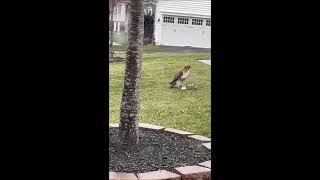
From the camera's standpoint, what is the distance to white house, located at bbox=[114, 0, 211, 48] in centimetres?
277

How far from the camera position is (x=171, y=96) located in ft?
13.7

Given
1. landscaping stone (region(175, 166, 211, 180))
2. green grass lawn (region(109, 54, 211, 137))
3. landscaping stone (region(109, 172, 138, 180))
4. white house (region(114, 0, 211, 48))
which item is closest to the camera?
landscaping stone (region(109, 172, 138, 180))

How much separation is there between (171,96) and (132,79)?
1.93m

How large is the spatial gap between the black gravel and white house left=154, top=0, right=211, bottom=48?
876mm

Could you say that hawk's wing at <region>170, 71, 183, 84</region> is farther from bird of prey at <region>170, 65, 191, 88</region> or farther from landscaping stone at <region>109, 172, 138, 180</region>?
landscaping stone at <region>109, 172, 138, 180</region>

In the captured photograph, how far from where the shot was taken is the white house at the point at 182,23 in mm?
2834

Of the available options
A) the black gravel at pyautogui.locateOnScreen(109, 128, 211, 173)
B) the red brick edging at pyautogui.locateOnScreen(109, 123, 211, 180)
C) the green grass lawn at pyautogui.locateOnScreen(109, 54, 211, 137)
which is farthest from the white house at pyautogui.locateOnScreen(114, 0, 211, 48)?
the red brick edging at pyautogui.locateOnScreen(109, 123, 211, 180)

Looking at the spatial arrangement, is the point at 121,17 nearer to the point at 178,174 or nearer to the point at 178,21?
the point at 178,21

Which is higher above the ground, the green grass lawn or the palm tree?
the palm tree

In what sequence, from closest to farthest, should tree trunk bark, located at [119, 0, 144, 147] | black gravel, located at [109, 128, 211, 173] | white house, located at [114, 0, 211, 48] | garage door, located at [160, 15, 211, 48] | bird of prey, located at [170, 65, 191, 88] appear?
1. black gravel, located at [109, 128, 211, 173]
2. tree trunk bark, located at [119, 0, 144, 147]
3. white house, located at [114, 0, 211, 48]
4. garage door, located at [160, 15, 211, 48]
5. bird of prey, located at [170, 65, 191, 88]
